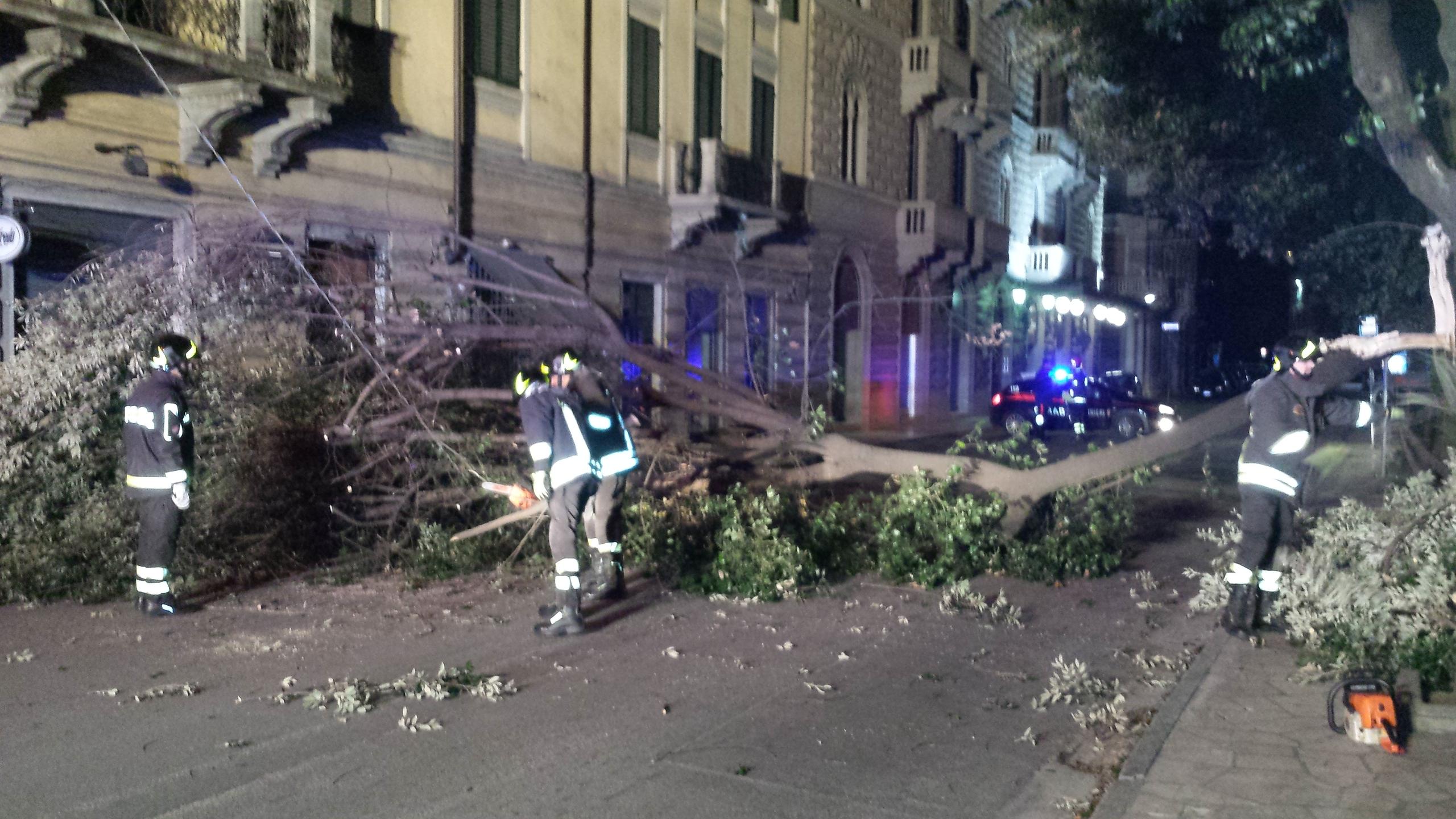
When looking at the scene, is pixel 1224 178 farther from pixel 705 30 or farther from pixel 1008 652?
pixel 1008 652

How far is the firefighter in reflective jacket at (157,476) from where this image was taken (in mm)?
7996

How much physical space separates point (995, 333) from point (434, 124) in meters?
20.8

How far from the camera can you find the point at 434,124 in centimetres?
1550

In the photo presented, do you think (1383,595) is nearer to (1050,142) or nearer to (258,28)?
(258,28)

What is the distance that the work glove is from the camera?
26.3ft

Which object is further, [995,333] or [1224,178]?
[995,333]

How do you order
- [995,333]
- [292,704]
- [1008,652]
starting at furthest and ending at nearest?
[995,333] → [1008,652] → [292,704]

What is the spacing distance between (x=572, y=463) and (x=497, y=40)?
1031cm

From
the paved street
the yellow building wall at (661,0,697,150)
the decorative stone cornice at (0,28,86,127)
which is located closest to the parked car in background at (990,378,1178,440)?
the yellow building wall at (661,0,697,150)

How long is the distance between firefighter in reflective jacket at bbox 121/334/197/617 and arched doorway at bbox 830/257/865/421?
19.3 metres

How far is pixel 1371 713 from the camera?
5.25 meters

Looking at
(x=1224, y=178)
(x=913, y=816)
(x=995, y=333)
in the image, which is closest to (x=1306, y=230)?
(x=1224, y=178)

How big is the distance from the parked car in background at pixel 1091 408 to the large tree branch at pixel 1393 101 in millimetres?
13268

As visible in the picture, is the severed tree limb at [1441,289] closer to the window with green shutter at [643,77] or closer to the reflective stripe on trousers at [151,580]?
the reflective stripe on trousers at [151,580]
